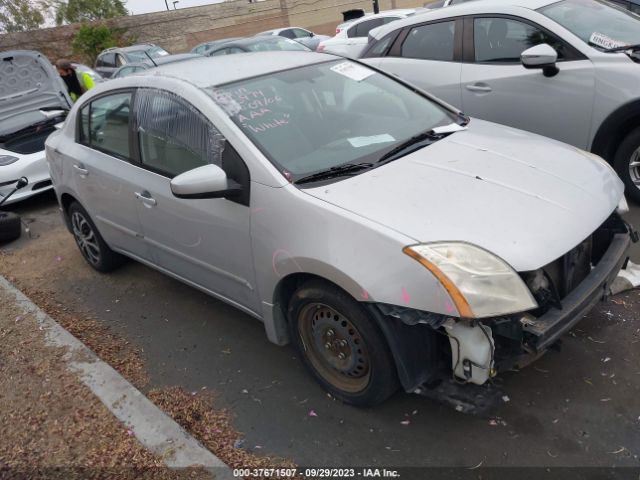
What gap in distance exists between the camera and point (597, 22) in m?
4.77

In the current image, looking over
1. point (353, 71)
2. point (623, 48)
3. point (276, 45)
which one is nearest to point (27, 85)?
point (276, 45)

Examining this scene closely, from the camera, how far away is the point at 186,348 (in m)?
3.75

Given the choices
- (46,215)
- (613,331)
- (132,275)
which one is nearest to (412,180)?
(613,331)

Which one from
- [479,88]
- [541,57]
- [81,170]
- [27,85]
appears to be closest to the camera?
[81,170]

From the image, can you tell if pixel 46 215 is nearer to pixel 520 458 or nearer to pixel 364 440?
pixel 364 440

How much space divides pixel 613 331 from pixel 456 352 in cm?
134

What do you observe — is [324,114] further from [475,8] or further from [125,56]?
[125,56]

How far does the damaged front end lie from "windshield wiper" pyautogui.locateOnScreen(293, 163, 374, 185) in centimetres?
76

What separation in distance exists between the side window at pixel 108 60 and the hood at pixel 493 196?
52.1 ft

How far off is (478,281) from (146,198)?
2.25 meters

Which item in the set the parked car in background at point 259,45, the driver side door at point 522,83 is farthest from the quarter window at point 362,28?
the driver side door at point 522,83

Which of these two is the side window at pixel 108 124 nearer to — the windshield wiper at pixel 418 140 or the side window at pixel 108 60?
the windshield wiper at pixel 418 140

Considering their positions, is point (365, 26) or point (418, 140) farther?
point (365, 26)

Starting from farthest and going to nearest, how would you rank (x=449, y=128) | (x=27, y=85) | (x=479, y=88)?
(x=27, y=85)
(x=479, y=88)
(x=449, y=128)
